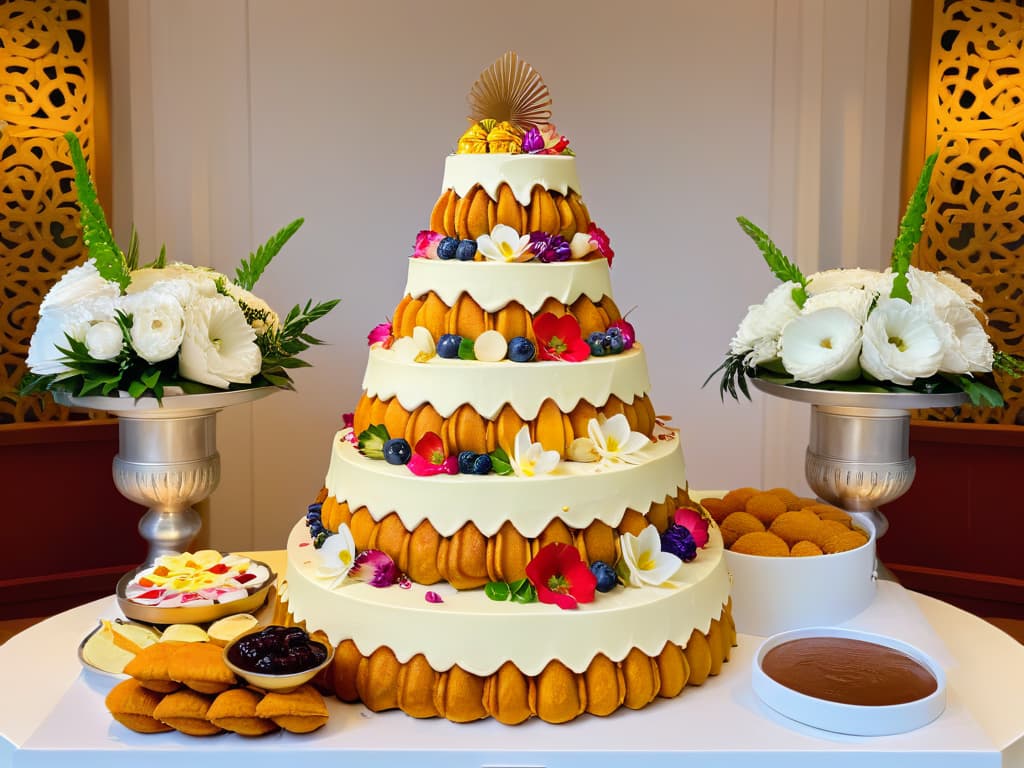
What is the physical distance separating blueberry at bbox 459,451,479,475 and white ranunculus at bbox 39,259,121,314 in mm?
1115

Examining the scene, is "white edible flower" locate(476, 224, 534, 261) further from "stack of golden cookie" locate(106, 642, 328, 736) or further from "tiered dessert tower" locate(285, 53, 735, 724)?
"stack of golden cookie" locate(106, 642, 328, 736)

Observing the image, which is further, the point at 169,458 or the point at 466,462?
the point at 169,458

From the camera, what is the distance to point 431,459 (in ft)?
6.74

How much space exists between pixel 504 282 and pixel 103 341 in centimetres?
104

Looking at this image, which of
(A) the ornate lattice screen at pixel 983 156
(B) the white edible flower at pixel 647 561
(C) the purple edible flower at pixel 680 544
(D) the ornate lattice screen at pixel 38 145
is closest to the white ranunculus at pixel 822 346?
(C) the purple edible flower at pixel 680 544

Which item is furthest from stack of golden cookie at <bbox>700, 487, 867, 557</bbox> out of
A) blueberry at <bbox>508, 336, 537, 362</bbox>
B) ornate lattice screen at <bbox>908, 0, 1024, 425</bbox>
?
ornate lattice screen at <bbox>908, 0, 1024, 425</bbox>

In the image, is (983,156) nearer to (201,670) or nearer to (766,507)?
(766,507)

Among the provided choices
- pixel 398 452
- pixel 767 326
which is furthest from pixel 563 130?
pixel 398 452

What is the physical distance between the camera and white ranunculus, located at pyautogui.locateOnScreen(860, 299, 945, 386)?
2611 mm

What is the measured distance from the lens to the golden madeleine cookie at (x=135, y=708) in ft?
6.03

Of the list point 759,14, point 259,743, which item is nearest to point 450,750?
point 259,743

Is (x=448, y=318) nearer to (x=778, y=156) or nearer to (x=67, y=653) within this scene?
(x=67, y=653)

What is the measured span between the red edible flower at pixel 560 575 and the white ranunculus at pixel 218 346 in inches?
41.6

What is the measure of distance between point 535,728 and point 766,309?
1.46m
